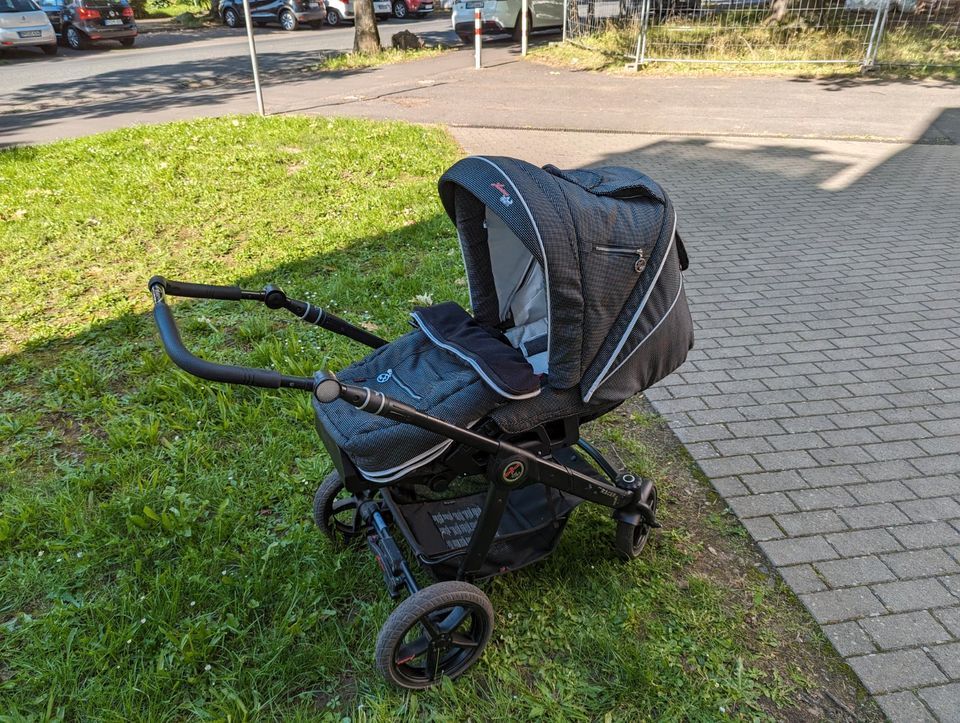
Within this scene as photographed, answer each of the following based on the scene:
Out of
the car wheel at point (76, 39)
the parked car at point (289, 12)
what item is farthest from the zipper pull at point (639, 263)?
the parked car at point (289, 12)

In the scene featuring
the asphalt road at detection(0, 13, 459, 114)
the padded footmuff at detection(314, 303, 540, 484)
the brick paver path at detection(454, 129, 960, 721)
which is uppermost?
the padded footmuff at detection(314, 303, 540, 484)

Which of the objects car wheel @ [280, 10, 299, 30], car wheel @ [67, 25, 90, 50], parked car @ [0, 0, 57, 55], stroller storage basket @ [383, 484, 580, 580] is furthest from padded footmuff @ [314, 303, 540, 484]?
car wheel @ [280, 10, 299, 30]

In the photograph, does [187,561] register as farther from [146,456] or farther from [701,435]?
[701,435]

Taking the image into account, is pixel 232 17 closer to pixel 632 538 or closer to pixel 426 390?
pixel 426 390

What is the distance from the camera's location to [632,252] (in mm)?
2451

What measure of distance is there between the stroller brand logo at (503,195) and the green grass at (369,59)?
49.7ft

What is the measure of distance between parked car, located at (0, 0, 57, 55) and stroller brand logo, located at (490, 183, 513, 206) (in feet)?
70.4

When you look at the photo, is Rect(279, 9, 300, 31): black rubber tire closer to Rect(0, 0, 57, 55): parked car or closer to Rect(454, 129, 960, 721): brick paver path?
Rect(0, 0, 57, 55): parked car

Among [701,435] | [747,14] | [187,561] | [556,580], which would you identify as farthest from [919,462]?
[747,14]

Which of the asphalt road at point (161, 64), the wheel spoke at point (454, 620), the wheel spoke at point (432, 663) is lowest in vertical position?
the wheel spoke at point (432, 663)

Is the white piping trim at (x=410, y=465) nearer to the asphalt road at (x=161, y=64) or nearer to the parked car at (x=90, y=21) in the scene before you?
the asphalt road at (x=161, y=64)

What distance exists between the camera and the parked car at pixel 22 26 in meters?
18.3

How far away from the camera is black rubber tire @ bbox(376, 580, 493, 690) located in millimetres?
2357

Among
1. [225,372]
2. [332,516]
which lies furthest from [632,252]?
[332,516]
